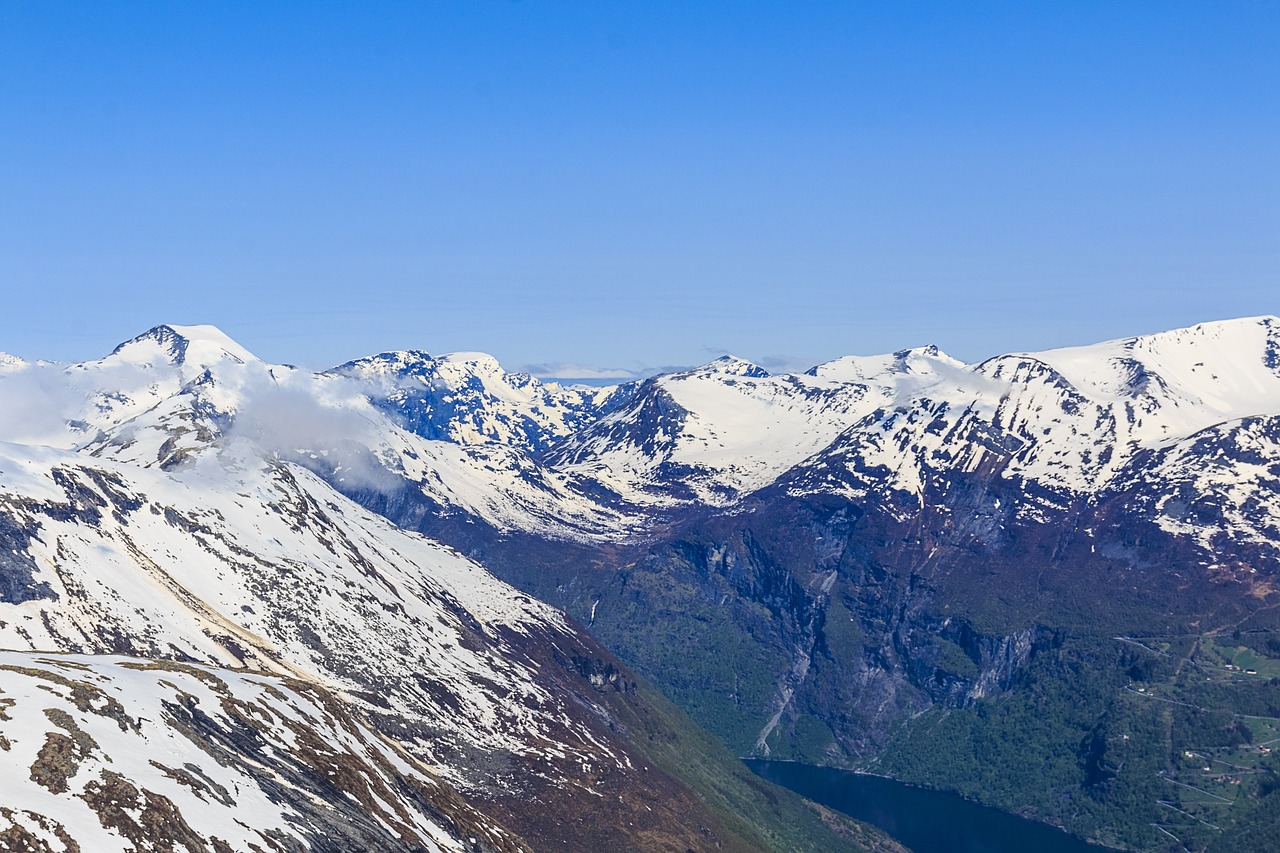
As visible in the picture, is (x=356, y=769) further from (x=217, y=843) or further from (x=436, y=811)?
(x=217, y=843)

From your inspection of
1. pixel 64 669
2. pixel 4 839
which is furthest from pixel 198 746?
pixel 4 839

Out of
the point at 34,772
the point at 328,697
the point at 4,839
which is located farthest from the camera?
the point at 328,697

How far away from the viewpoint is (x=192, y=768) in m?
112

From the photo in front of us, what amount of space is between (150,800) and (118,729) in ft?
48.1

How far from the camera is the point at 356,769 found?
146875 millimetres

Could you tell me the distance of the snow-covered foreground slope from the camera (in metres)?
92.3

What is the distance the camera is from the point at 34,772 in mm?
93000

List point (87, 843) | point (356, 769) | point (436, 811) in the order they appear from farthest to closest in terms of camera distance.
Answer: point (436, 811), point (356, 769), point (87, 843)

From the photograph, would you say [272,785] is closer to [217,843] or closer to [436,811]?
[217,843]

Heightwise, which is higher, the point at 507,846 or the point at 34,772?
the point at 34,772

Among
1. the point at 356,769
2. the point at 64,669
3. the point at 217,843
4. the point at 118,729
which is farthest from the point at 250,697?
the point at 217,843

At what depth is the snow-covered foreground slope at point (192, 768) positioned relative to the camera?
303 feet

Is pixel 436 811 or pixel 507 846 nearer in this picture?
pixel 436 811

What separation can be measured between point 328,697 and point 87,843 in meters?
86.1
